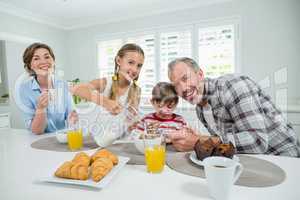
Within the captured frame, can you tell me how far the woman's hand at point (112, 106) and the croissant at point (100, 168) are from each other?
0.77 meters

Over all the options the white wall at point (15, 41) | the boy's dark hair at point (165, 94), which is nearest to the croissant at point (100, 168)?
the boy's dark hair at point (165, 94)

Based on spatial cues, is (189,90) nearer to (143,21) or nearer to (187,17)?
(187,17)

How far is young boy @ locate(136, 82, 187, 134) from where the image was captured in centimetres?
138

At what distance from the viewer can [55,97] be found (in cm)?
159

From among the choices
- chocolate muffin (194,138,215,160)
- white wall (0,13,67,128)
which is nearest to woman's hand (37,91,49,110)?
chocolate muffin (194,138,215,160)

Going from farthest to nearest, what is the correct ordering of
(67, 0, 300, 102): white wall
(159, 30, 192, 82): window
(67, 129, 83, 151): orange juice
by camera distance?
(159, 30, 192, 82): window < (67, 0, 300, 102): white wall < (67, 129, 83, 151): orange juice

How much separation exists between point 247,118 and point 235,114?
0.21 ft

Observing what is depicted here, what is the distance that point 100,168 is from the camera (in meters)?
0.65

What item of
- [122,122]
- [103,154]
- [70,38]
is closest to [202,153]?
[103,154]

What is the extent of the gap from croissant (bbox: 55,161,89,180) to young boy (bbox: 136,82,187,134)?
2.36ft

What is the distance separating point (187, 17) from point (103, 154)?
2.77m

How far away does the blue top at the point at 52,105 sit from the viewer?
1.54 metres

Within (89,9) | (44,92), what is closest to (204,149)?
(44,92)

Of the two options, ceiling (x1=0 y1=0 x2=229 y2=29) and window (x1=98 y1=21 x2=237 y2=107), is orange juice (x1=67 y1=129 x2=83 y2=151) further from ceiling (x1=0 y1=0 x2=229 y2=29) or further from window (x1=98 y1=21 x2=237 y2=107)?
ceiling (x1=0 y1=0 x2=229 y2=29)
